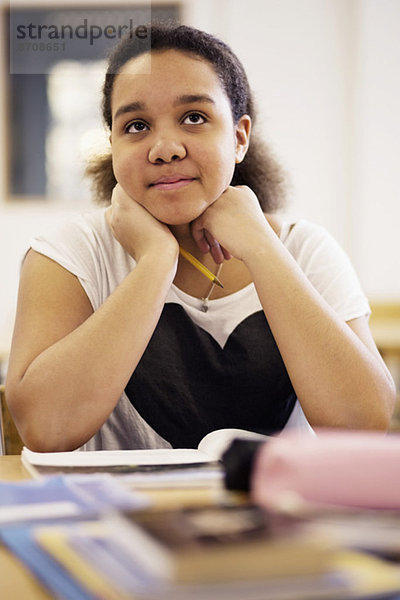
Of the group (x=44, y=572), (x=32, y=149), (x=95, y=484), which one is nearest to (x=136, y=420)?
(x=95, y=484)

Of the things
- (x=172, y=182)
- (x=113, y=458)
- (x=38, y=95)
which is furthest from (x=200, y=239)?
(x=38, y=95)

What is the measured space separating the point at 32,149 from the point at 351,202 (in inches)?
80.0

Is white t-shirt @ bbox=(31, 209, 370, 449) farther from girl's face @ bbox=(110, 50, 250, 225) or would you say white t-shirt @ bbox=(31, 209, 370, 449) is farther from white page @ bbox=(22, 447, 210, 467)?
white page @ bbox=(22, 447, 210, 467)

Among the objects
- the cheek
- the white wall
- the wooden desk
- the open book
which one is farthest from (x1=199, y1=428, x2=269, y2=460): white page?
the white wall

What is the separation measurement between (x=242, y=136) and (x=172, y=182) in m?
0.26

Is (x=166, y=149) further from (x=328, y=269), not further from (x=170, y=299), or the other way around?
(x=328, y=269)

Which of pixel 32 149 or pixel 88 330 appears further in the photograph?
pixel 32 149

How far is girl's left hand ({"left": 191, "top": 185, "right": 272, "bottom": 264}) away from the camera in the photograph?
1223 millimetres

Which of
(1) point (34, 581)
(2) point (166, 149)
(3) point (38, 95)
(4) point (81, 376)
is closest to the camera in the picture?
(1) point (34, 581)

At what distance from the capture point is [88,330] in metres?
1.08

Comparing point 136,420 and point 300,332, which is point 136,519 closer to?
point 300,332

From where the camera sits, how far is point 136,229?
49.3 inches

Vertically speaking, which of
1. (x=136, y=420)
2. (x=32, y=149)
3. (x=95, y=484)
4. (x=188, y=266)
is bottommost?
(x=136, y=420)

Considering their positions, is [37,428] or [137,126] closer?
[37,428]
